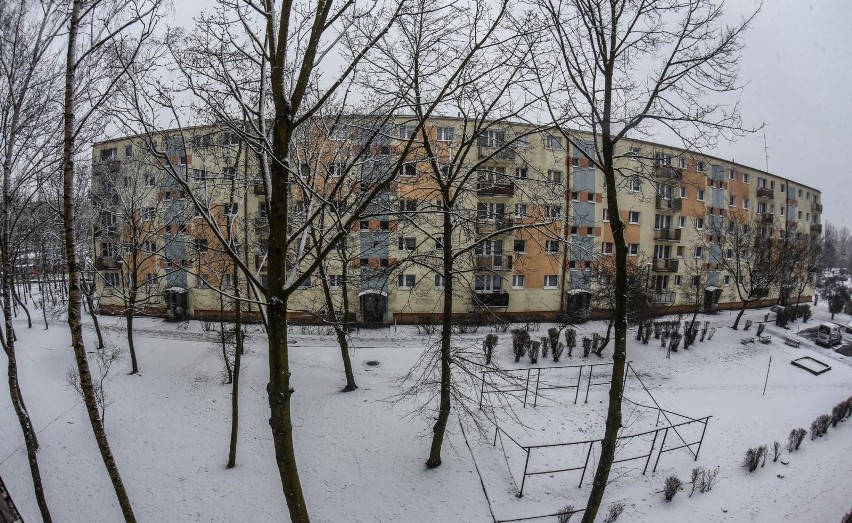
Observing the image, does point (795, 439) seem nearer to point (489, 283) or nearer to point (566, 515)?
point (566, 515)

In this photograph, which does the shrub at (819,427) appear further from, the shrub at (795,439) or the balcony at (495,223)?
the balcony at (495,223)

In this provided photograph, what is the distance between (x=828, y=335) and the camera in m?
22.8

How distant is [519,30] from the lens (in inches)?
267

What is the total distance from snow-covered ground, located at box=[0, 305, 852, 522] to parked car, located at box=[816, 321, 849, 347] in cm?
711

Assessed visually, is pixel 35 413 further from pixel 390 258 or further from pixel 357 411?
pixel 390 258

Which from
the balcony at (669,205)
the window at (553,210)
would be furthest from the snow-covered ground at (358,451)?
the balcony at (669,205)

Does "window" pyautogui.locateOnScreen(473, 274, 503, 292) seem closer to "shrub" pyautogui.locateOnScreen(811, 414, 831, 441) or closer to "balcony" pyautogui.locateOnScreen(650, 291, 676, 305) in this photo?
"balcony" pyautogui.locateOnScreen(650, 291, 676, 305)

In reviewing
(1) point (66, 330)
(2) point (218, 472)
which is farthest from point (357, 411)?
(1) point (66, 330)

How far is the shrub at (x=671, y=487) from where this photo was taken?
8.90 metres

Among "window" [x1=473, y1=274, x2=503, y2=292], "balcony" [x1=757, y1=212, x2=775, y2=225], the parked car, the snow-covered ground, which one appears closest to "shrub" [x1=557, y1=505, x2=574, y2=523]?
the snow-covered ground

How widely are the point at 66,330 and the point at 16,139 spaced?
1701cm

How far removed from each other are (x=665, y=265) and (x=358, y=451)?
26409 millimetres

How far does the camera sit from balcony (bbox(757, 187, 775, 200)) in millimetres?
33281

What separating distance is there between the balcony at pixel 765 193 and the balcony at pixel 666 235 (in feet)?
35.3
